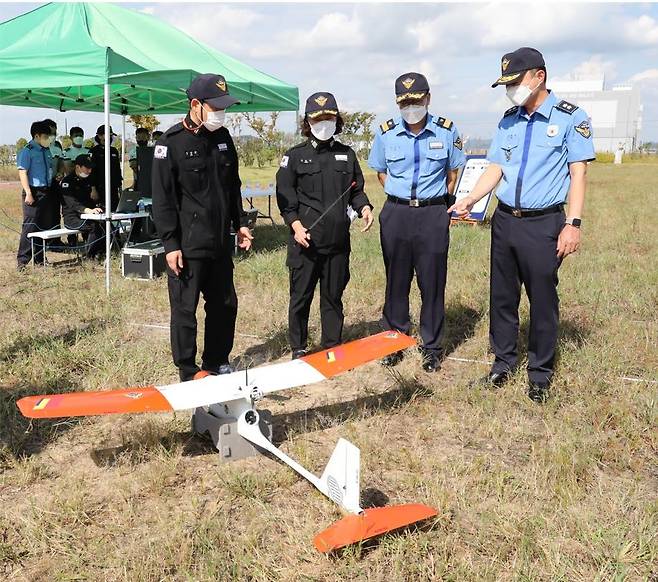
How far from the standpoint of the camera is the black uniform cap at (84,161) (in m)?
8.78

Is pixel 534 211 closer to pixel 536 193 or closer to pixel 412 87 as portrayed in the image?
pixel 536 193

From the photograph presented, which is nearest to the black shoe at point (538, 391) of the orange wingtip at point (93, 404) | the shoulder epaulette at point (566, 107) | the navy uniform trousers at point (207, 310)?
the shoulder epaulette at point (566, 107)

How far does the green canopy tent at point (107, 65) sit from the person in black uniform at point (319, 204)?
2850mm

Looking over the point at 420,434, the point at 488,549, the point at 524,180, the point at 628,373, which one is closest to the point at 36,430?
the point at 420,434

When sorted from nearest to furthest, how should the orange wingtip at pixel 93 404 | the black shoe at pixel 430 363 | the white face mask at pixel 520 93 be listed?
the orange wingtip at pixel 93 404 → the white face mask at pixel 520 93 → the black shoe at pixel 430 363

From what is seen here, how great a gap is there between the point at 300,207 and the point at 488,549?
2731mm

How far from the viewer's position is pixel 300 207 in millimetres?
4539

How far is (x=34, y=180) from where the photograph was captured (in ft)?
27.3

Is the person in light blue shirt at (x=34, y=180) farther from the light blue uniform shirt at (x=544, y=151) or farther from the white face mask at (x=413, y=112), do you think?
the light blue uniform shirt at (x=544, y=151)

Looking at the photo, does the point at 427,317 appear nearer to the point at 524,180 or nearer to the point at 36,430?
the point at 524,180

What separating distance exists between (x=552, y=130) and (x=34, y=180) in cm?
705

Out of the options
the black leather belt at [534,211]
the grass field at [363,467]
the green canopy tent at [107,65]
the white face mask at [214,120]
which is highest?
the green canopy tent at [107,65]

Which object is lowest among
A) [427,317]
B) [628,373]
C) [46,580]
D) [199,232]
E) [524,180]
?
[46,580]

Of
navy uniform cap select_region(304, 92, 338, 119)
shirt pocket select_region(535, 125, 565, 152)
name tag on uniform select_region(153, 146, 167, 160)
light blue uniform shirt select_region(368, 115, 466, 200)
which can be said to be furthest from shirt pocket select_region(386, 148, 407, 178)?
name tag on uniform select_region(153, 146, 167, 160)
